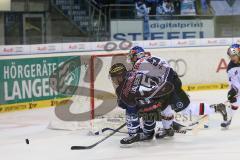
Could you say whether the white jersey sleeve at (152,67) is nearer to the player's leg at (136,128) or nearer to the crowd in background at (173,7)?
the player's leg at (136,128)

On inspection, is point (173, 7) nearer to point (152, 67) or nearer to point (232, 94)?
point (232, 94)

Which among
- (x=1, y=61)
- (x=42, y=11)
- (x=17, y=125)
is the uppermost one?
(x=42, y=11)

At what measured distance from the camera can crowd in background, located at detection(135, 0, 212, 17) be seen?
13.2 meters

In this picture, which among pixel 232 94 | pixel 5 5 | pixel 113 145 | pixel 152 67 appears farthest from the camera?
pixel 5 5

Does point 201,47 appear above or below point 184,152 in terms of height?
above

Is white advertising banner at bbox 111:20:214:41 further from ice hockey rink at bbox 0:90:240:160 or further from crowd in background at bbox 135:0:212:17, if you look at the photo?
ice hockey rink at bbox 0:90:240:160

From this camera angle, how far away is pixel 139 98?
21.7ft

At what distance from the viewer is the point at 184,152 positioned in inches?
249

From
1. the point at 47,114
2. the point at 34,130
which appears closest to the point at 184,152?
the point at 34,130

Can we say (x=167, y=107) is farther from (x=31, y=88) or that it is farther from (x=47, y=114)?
(x=31, y=88)

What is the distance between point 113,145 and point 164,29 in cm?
637

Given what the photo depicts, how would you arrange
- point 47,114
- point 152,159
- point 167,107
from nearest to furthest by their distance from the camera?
point 152,159, point 167,107, point 47,114

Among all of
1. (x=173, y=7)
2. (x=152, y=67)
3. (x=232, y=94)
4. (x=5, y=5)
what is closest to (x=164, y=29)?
(x=173, y=7)

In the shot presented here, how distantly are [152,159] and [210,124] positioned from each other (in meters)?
2.28
